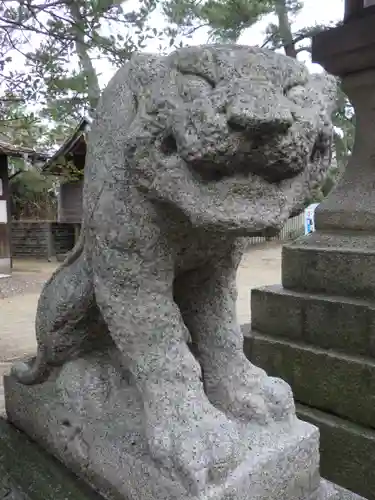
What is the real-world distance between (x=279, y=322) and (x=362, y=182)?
2.38ft

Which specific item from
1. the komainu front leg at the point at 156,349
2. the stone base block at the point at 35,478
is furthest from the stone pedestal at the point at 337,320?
the komainu front leg at the point at 156,349

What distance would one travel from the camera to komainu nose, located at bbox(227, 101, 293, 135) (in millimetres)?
757

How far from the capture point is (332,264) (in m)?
2.01

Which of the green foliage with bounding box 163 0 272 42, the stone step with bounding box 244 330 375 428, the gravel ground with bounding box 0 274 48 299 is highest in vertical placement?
the green foliage with bounding box 163 0 272 42

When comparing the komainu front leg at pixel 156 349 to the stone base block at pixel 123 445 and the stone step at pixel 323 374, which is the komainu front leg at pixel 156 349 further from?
the stone step at pixel 323 374

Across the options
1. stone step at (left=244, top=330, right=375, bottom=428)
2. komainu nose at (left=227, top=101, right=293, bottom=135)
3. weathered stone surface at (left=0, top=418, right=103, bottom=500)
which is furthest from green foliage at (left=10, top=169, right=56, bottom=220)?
komainu nose at (left=227, top=101, right=293, bottom=135)

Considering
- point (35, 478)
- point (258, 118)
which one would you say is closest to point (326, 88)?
point (258, 118)

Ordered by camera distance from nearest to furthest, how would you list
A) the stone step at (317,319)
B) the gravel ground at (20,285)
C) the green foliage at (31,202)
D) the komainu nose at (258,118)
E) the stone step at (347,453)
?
1. the komainu nose at (258,118)
2. the stone step at (347,453)
3. the stone step at (317,319)
4. the gravel ground at (20,285)
5. the green foliage at (31,202)

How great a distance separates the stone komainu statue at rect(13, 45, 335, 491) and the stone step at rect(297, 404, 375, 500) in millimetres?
764

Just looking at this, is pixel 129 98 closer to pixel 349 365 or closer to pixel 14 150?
pixel 349 365

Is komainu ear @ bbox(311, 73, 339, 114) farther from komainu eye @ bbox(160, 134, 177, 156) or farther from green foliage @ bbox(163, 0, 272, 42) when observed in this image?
green foliage @ bbox(163, 0, 272, 42)

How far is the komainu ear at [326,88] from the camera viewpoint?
90cm

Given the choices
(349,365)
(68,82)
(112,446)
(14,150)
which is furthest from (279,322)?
(14,150)

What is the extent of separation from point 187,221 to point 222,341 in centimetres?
33
